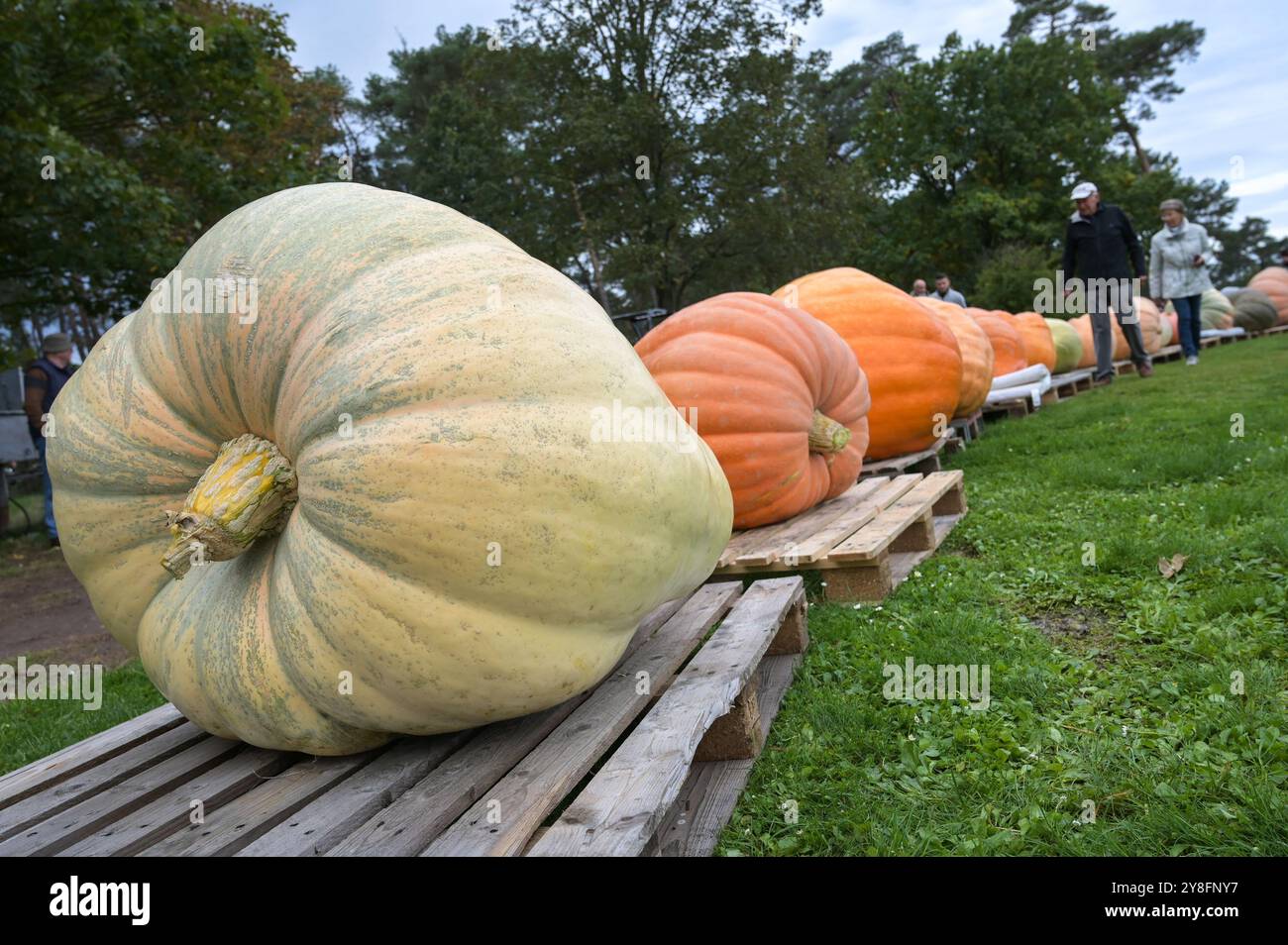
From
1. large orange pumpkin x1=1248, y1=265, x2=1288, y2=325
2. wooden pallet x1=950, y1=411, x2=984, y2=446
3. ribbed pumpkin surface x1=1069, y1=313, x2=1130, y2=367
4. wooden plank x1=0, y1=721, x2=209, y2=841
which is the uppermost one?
large orange pumpkin x1=1248, y1=265, x2=1288, y2=325

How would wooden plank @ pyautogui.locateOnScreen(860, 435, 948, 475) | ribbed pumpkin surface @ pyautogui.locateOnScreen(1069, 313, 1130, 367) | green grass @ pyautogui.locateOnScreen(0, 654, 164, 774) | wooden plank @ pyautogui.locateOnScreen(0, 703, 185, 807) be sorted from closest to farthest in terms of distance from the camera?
wooden plank @ pyautogui.locateOnScreen(0, 703, 185, 807), green grass @ pyautogui.locateOnScreen(0, 654, 164, 774), wooden plank @ pyautogui.locateOnScreen(860, 435, 948, 475), ribbed pumpkin surface @ pyautogui.locateOnScreen(1069, 313, 1130, 367)

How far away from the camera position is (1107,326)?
9195 mm

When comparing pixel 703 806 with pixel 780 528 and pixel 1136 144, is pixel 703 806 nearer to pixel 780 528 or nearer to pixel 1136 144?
pixel 780 528

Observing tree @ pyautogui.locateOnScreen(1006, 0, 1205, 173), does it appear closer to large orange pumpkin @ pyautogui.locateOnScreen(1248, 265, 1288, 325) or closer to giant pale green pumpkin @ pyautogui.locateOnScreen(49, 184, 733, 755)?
large orange pumpkin @ pyautogui.locateOnScreen(1248, 265, 1288, 325)

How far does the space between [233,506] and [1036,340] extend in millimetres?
10158

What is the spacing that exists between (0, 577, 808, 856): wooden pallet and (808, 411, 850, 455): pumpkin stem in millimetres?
→ 1731

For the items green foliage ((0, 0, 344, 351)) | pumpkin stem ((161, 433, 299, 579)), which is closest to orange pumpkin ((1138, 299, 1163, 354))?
green foliage ((0, 0, 344, 351))

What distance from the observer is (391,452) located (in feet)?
5.70

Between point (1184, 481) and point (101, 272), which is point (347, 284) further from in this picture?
point (101, 272)

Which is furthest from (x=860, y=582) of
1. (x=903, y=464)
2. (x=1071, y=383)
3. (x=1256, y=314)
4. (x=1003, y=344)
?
(x=1256, y=314)

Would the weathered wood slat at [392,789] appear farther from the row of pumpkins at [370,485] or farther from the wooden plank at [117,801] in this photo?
the wooden plank at [117,801]

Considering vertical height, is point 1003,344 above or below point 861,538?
above

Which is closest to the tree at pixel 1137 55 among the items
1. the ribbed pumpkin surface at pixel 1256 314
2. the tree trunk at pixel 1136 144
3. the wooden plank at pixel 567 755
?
the tree trunk at pixel 1136 144

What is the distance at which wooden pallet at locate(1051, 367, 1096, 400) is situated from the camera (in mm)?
9523
